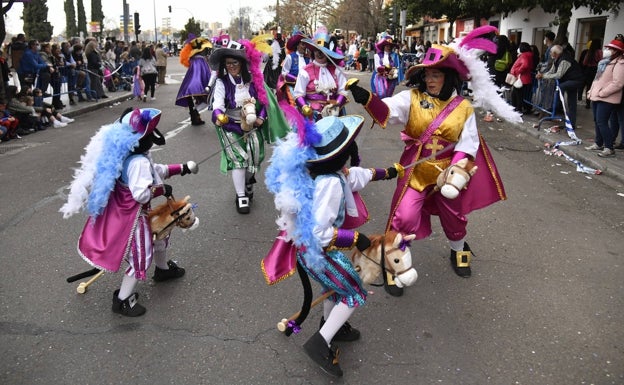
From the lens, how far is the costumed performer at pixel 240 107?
5.60 m

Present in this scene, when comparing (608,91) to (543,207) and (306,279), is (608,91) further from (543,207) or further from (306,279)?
(306,279)

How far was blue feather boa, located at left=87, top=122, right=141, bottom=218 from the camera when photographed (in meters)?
3.37

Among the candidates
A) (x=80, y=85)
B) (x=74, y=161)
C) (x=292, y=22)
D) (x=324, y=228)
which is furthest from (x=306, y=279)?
(x=292, y=22)

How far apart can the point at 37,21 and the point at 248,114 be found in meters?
50.1

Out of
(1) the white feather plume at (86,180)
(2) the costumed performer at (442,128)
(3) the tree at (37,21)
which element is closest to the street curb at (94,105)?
(1) the white feather plume at (86,180)

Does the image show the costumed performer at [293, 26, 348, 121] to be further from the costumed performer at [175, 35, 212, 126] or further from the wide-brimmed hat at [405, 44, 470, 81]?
the wide-brimmed hat at [405, 44, 470, 81]

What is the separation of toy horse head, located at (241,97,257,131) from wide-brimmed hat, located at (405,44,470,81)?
2039 millimetres

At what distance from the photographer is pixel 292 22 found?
5425 cm

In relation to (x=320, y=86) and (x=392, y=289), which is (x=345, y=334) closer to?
(x=392, y=289)

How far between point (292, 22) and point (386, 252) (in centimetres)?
5463

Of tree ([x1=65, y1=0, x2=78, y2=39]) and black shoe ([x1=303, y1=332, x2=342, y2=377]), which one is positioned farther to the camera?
tree ([x1=65, y1=0, x2=78, y2=39])

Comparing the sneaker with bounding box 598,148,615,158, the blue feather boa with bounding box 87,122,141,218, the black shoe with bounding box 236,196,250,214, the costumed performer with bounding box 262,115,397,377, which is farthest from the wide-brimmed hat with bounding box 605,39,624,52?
the blue feather boa with bounding box 87,122,141,218

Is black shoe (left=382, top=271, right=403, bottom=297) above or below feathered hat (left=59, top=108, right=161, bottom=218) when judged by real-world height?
below

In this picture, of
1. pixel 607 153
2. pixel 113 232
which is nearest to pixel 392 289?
pixel 113 232
